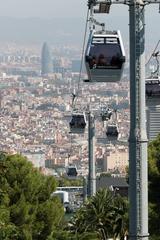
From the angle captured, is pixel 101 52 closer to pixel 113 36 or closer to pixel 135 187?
pixel 113 36

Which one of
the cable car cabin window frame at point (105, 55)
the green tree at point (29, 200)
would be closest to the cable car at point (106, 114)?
the green tree at point (29, 200)

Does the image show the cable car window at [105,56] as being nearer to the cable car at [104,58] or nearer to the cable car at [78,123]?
the cable car at [104,58]

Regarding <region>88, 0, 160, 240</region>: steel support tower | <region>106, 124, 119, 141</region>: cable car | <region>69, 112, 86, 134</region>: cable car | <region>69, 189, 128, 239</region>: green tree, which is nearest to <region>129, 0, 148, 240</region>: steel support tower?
<region>88, 0, 160, 240</region>: steel support tower

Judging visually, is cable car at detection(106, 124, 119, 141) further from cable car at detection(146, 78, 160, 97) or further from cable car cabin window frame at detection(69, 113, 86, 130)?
cable car at detection(146, 78, 160, 97)

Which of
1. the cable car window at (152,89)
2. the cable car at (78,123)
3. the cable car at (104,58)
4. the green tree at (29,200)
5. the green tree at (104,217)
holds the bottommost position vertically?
the green tree at (104,217)

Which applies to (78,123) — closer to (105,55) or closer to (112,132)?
(112,132)

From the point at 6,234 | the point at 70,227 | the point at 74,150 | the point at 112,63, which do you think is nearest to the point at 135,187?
the point at 112,63
